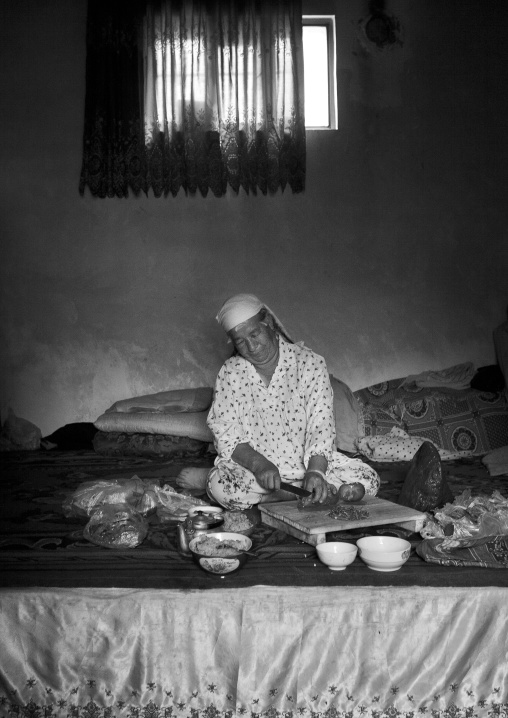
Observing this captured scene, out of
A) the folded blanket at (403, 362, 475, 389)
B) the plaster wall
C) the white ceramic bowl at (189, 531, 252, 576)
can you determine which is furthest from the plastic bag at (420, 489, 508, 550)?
the plaster wall

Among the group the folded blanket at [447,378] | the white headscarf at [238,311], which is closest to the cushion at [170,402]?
the folded blanket at [447,378]

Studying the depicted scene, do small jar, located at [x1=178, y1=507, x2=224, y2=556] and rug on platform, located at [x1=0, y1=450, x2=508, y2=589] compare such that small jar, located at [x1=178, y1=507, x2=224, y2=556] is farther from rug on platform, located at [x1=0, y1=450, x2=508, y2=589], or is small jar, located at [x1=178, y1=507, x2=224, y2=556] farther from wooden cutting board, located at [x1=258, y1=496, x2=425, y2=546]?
wooden cutting board, located at [x1=258, y1=496, x2=425, y2=546]

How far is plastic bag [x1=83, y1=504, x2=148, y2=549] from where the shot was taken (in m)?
2.67

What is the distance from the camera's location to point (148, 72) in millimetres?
5109

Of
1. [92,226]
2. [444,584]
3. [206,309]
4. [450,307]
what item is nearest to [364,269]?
[450,307]

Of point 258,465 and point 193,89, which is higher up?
point 193,89

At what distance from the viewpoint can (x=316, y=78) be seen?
211 inches

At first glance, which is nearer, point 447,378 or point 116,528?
point 116,528

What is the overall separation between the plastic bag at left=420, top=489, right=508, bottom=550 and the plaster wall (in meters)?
2.78

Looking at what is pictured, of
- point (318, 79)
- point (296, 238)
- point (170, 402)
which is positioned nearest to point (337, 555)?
point (170, 402)

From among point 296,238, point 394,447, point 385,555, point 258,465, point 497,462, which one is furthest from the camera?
point 296,238

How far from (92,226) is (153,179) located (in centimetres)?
56

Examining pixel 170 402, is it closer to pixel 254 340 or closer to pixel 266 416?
pixel 266 416

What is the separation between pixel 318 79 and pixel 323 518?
377cm
